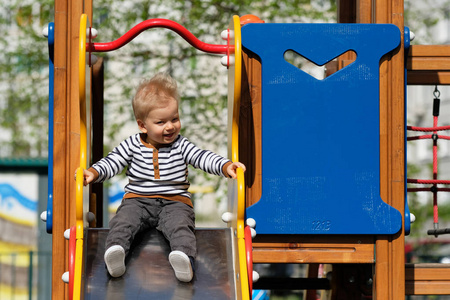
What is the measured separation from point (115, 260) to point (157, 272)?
8.9 inches

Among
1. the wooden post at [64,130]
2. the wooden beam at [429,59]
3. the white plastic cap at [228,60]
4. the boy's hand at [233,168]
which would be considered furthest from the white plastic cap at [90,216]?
the wooden beam at [429,59]

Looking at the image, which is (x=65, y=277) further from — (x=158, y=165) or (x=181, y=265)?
(x=158, y=165)

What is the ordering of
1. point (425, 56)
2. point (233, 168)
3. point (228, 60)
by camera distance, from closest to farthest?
1. point (233, 168)
2. point (228, 60)
3. point (425, 56)

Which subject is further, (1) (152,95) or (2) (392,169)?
(2) (392,169)

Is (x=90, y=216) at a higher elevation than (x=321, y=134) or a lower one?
lower

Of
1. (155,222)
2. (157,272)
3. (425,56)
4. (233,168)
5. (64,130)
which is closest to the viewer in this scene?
(157,272)

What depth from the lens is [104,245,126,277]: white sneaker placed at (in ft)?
11.0

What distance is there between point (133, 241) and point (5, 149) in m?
19.2

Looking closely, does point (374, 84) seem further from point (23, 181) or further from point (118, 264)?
point (23, 181)

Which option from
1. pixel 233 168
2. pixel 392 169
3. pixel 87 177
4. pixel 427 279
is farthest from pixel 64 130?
pixel 427 279

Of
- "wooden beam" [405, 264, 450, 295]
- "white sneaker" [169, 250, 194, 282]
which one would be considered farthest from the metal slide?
Answer: "wooden beam" [405, 264, 450, 295]

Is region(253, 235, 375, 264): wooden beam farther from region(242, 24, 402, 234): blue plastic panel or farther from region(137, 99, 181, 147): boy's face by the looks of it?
region(137, 99, 181, 147): boy's face

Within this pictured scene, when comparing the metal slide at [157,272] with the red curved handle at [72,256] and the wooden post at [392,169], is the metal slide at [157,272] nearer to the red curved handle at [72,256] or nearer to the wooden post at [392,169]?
the red curved handle at [72,256]

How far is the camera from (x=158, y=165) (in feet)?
12.5
